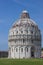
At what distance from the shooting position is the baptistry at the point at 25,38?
73.2m

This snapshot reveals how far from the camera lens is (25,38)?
239 feet

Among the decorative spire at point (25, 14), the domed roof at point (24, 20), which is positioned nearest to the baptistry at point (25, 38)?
the domed roof at point (24, 20)

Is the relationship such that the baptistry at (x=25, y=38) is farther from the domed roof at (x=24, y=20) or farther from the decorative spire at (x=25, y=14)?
the decorative spire at (x=25, y=14)

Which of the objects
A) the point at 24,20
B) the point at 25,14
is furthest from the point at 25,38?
the point at 25,14

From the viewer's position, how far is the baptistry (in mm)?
73250

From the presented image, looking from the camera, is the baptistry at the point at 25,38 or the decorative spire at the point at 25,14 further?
the decorative spire at the point at 25,14

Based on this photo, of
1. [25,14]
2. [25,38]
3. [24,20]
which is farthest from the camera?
[25,14]

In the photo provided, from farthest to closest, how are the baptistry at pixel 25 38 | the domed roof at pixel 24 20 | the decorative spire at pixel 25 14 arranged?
the decorative spire at pixel 25 14, the domed roof at pixel 24 20, the baptistry at pixel 25 38

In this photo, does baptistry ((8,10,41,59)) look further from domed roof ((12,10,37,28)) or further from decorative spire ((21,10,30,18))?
decorative spire ((21,10,30,18))

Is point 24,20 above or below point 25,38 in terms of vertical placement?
above

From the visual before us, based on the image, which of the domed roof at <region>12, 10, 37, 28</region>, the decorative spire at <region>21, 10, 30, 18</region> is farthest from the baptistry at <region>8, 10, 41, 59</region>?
the decorative spire at <region>21, 10, 30, 18</region>

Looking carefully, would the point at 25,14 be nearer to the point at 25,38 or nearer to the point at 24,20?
the point at 24,20
